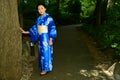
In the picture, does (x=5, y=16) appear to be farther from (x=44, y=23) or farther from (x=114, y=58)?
(x=114, y=58)

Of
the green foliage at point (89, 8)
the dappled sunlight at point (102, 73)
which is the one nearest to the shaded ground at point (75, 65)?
the dappled sunlight at point (102, 73)

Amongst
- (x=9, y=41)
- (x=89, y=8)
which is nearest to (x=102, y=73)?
(x=9, y=41)

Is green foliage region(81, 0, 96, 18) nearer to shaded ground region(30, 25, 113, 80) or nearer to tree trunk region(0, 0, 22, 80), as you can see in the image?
shaded ground region(30, 25, 113, 80)

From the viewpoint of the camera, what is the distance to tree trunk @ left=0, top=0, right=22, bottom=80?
6.48 meters

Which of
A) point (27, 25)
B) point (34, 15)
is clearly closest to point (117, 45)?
point (27, 25)

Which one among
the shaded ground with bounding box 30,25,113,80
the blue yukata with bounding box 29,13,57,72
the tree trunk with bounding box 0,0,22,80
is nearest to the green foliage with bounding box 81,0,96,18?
the shaded ground with bounding box 30,25,113,80

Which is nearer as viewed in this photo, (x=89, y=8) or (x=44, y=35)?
(x=44, y=35)

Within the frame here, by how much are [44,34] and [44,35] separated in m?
0.03

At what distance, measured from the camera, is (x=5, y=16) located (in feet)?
21.3

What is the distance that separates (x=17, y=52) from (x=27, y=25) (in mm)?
11012

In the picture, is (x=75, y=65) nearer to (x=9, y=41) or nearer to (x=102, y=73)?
(x=102, y=73)

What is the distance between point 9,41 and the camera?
21.7 ft

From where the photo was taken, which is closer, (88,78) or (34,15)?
(88,78)

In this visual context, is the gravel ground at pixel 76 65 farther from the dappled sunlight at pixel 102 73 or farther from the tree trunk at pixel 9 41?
the tree trunk at pixel 9 41
